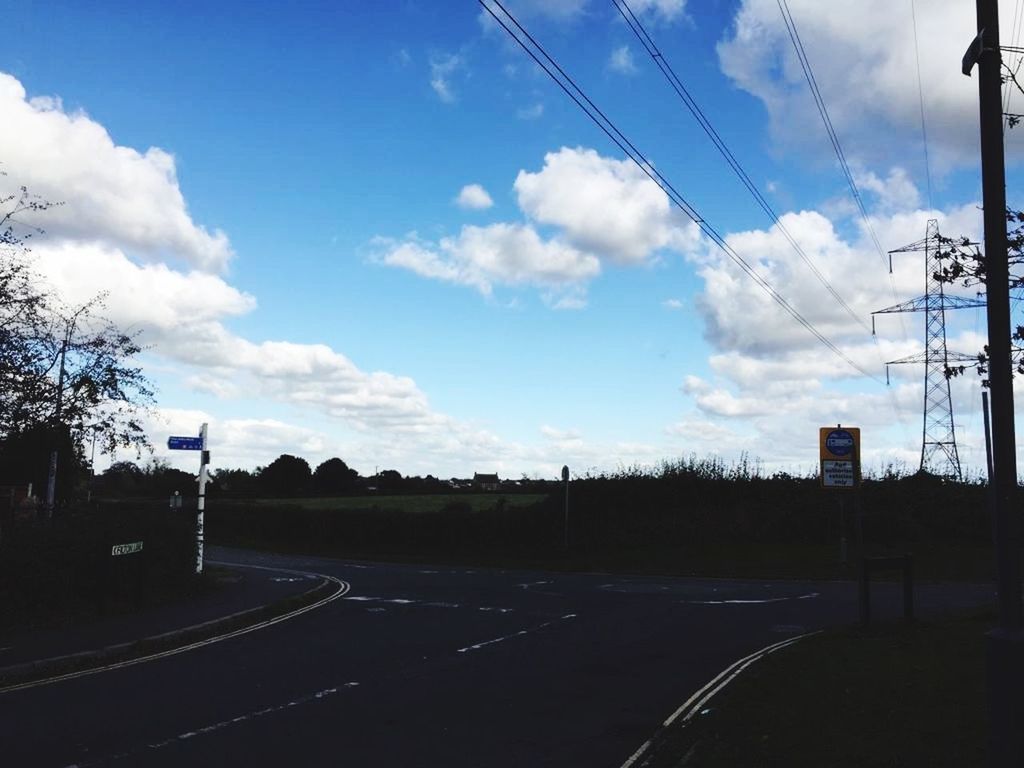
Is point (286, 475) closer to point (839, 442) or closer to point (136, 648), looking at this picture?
point (839, 442)

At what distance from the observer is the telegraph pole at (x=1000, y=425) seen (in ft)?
17.1

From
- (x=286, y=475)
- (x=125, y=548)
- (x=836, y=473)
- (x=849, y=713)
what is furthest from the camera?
(x=286, y=475)

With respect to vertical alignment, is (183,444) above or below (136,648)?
above

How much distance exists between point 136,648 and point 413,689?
513cm

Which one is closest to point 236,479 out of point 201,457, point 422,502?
point 422,502

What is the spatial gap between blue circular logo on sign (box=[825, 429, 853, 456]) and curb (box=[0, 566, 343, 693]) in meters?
16.5

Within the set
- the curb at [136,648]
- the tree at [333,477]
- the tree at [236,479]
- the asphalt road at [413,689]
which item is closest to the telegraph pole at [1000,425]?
the asphalt road at [413,689]

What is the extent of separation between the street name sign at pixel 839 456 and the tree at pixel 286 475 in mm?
76459

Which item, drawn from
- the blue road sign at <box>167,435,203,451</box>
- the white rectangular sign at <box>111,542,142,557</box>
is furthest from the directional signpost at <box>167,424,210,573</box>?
the white rectangular sign at <box>111,542,142,557</box>

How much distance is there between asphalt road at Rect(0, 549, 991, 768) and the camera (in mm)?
7133

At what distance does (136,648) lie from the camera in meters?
12.3

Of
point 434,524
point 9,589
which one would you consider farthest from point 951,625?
point 434,524

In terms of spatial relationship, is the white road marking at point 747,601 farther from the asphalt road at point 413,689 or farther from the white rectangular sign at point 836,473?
the white rectangular sign at point 836,473

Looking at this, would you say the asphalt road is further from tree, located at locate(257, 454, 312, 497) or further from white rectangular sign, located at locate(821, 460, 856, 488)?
tree, located at locate(257, 454, 312, 497)
